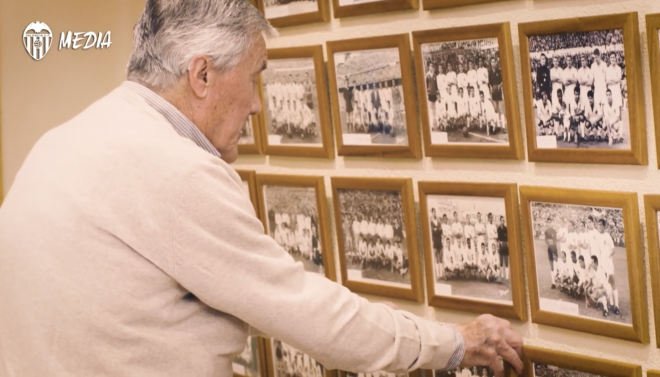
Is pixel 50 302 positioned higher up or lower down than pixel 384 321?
higher up

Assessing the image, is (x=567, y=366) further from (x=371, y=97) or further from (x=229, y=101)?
(x=229, y=101)

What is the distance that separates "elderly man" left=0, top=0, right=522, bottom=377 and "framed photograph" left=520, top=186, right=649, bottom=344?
43 cm

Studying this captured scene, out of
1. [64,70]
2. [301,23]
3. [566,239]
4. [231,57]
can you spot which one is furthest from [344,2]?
[64,70]

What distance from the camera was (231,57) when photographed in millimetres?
1816

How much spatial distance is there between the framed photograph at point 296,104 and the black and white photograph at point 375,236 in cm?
19

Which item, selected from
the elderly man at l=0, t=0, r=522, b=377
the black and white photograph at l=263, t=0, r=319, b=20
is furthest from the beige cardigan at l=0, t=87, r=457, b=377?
the black and white photograph at l=263, t=0, r=319, b=20

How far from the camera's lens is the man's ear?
1778mm

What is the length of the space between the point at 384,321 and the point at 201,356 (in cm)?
42

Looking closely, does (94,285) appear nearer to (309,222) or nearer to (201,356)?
(201,356)

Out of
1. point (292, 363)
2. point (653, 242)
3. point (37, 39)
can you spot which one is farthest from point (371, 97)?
point (37, 39)

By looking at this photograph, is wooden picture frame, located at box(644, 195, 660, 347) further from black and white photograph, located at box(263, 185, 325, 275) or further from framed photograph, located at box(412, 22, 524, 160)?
black and white photograph, located at box(263, 185, 325, 275)

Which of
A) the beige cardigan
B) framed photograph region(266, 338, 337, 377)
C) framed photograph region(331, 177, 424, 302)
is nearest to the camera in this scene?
the beige cardigan

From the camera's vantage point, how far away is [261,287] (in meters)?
Answer: 1.69

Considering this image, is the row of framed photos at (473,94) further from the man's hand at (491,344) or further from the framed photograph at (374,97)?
the man's hand at (491,344)
